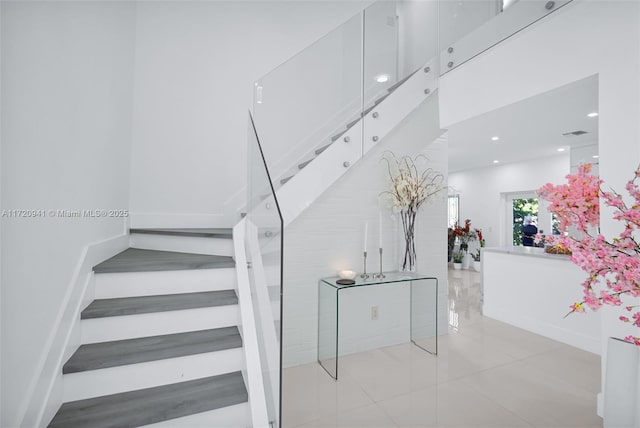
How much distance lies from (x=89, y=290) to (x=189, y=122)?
7.25ft

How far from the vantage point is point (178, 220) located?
343cm

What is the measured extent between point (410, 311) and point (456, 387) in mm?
977

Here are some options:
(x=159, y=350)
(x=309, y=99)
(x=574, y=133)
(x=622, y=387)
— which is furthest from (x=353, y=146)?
(x=574, y=133)

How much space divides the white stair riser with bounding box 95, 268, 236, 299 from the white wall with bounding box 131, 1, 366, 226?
1431 mm

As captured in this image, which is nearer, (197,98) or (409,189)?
(409,189)

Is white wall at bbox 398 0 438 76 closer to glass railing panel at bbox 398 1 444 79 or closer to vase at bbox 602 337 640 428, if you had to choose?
glass railing panel at bbox 398 1 444 79

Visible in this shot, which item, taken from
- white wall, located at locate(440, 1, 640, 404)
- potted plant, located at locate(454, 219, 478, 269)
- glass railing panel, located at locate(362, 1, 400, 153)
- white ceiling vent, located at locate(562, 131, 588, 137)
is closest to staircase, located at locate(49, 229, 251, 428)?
glass railing panel, located at locate(362, 1, 400, 153)

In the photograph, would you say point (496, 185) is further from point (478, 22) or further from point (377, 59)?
point (377, 59)

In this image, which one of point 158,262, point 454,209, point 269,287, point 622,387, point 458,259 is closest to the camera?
point 269,287

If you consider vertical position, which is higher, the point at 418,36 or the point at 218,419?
the point at 418,36

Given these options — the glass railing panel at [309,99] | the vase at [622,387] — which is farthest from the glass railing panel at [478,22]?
the vase at [622,387]

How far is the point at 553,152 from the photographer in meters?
5.49

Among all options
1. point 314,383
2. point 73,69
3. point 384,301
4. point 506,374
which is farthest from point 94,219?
point 506,374

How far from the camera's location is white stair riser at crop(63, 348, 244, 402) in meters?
1.55
